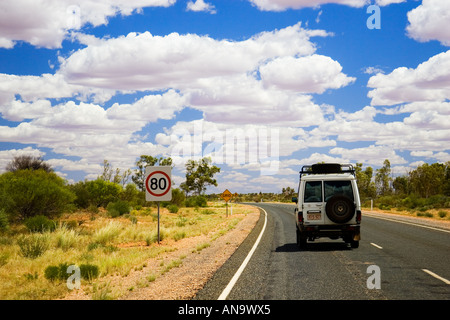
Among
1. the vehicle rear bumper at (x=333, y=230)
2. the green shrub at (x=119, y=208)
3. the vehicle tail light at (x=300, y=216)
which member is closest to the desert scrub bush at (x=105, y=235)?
the vehicle tail light at (x=300, y=216)

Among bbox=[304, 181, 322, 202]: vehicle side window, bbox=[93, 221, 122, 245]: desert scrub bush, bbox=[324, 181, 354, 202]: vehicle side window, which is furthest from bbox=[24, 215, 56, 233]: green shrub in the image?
bbox=[324, 181, 354, 202]: vehicle side window

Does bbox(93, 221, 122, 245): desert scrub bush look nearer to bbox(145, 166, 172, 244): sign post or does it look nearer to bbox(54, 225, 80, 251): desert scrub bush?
bbox(54, 225, 80, 251): desert scrub bush

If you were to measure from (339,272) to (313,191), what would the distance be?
4530 mm

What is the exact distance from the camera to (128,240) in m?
19.7

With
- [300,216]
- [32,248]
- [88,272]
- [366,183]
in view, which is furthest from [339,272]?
[366,183]

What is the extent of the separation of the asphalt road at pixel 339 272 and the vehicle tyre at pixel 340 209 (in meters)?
1.04

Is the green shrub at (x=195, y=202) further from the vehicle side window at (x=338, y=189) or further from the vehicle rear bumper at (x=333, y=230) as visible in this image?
the vehicle side window at (x=338, y=189)

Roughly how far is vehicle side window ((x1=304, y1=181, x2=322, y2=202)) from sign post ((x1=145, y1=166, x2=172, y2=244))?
16.2ft

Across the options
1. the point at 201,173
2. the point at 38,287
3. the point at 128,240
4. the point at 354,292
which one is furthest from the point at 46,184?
the point at 201,173

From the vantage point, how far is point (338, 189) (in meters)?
14.3

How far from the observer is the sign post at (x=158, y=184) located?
1645 cm

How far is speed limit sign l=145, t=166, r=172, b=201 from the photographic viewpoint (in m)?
16.5

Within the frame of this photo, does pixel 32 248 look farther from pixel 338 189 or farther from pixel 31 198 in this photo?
pixel 31 198
